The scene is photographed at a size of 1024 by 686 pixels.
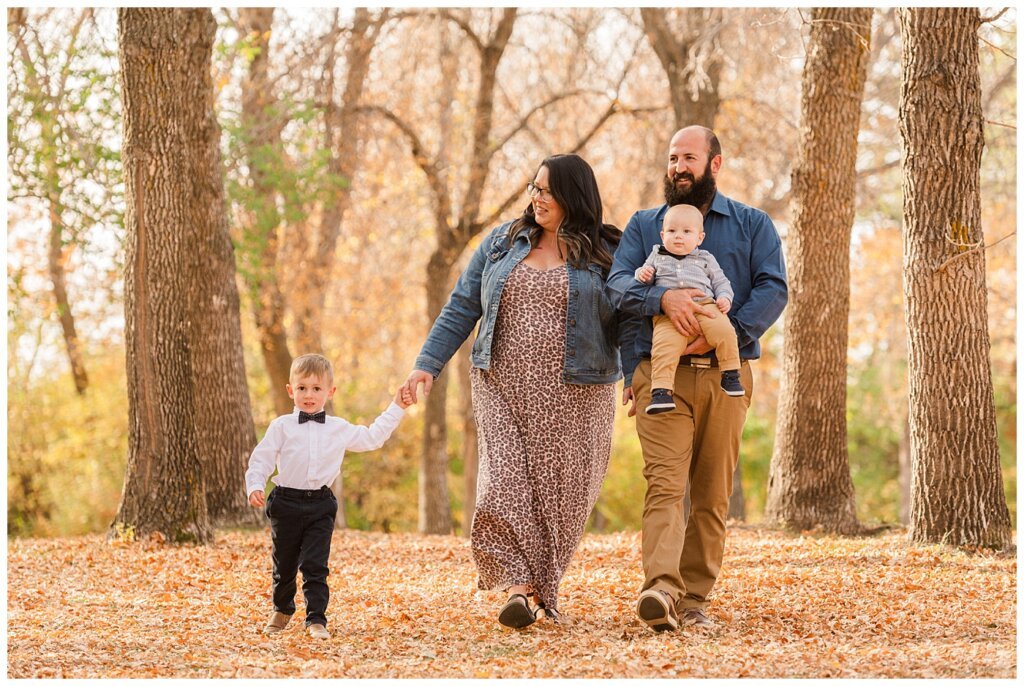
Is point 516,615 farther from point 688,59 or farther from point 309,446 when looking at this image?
point 688,59

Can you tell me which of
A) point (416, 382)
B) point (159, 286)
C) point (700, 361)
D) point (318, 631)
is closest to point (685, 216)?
point (700, 361)

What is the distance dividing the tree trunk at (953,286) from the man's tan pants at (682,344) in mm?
2650

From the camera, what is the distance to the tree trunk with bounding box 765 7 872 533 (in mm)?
8695

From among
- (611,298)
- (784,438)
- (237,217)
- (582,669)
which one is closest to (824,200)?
(784,438)

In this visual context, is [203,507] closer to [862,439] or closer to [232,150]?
[232,150]

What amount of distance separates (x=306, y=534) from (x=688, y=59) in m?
8.42

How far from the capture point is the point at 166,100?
790 cm

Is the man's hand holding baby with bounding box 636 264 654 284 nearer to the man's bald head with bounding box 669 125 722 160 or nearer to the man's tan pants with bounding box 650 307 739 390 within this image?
the man's tan pants with bounding box 650 307 739 390

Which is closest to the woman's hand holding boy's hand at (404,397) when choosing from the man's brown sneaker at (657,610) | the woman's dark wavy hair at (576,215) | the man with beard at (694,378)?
the woman's dark wavy hair at (576,215)

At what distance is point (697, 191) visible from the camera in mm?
5027

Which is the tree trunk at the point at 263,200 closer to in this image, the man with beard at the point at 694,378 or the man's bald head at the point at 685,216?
the man with beard at the point at 694,378

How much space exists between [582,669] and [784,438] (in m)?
5.14

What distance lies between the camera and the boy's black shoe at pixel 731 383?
189 inches

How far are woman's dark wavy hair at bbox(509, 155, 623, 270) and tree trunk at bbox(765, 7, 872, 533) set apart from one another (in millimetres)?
3977
